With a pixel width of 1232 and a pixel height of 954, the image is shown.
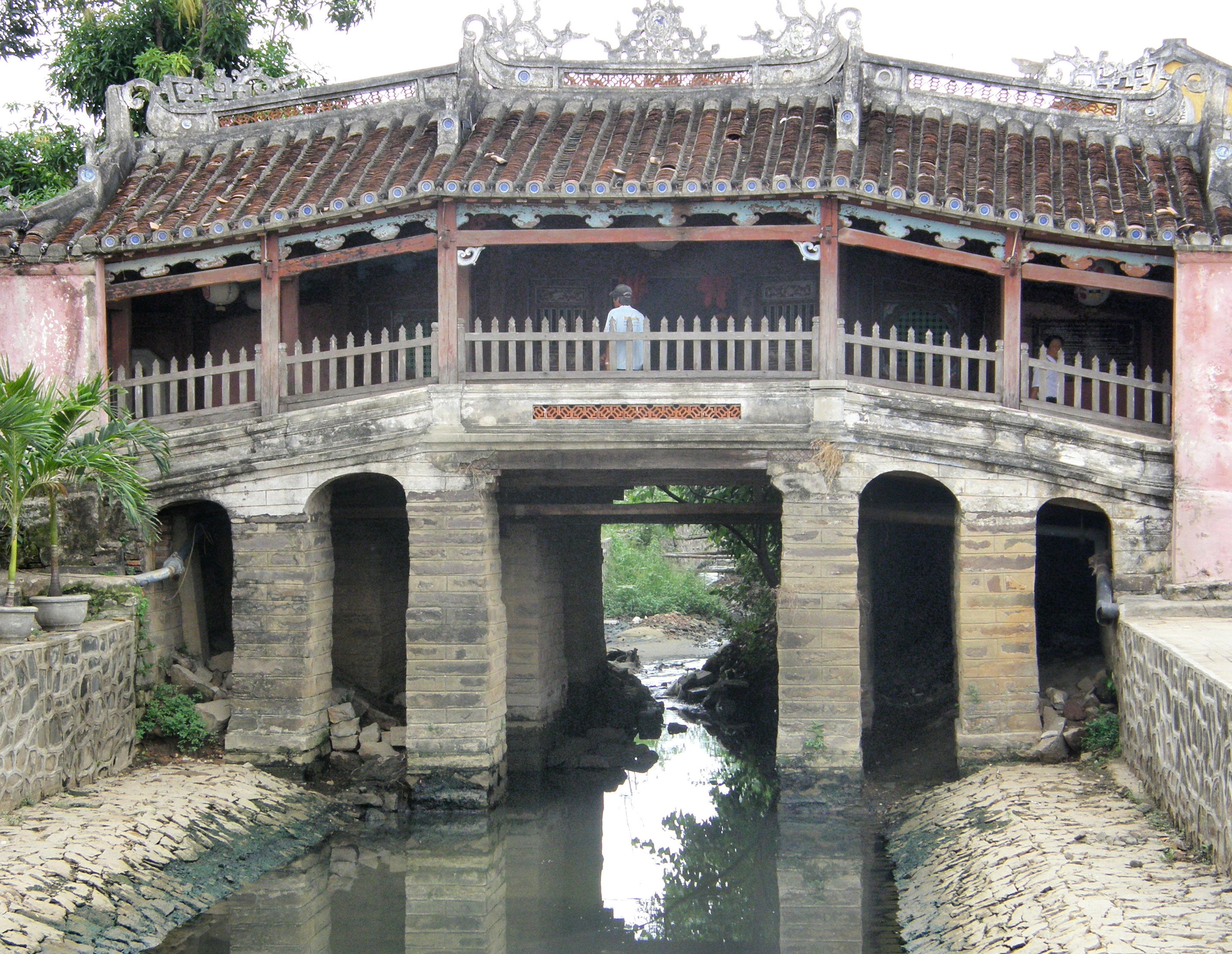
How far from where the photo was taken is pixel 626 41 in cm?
1452

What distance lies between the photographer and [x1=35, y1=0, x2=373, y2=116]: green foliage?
759 inches

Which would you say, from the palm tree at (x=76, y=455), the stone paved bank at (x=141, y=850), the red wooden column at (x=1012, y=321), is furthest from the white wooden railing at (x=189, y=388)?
the red wooden column at (x=1012, y=321)

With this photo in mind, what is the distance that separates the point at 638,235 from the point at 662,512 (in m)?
3.81

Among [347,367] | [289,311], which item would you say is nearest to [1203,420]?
[347,367]

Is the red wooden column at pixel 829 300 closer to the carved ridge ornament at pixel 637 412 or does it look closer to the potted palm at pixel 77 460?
the carved ridge ornament at pixel 637 412

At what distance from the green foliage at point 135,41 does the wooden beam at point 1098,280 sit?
11.5 m

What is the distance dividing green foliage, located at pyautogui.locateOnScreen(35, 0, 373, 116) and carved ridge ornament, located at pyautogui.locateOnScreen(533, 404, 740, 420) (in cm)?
901

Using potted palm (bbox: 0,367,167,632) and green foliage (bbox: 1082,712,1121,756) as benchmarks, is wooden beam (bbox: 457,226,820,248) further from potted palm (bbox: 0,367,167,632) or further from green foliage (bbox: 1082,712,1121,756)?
green foliage (bbox: 1082,712,1121,756)

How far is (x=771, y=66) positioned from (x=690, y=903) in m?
8.75

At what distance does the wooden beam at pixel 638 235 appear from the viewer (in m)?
12.8

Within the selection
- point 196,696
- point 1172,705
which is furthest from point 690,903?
point 196,696

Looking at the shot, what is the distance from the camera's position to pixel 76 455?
1182cm

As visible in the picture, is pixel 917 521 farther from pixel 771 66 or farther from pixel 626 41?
pixel 626 41

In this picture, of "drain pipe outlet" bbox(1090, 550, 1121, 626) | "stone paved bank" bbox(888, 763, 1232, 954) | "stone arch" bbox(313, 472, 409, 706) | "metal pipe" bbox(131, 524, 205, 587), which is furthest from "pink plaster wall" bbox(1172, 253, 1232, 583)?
"metal pipe" bbox(131, 524, 205, 587)
